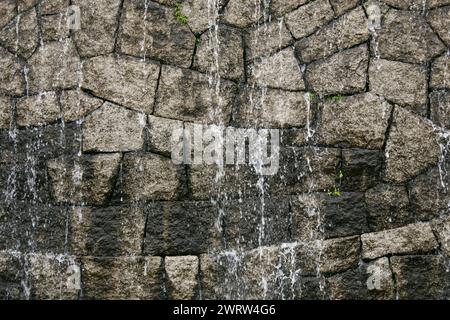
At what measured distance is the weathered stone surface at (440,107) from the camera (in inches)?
154

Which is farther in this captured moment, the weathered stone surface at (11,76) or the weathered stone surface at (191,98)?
the weathered stone surface at (11,76)

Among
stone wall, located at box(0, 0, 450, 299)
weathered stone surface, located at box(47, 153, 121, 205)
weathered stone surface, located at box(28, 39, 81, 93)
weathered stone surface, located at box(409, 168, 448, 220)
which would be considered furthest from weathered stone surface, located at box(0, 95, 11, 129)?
weathered stone surface, located at box(409, 168, 448, 220)

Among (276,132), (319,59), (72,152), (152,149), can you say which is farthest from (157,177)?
(319,59)

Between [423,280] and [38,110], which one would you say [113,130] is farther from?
[423,280]

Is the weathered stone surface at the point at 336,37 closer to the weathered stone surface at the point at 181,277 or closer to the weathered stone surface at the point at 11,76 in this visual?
the weathered stone surface at the point at 181,277

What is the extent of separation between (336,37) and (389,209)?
1.15 metres

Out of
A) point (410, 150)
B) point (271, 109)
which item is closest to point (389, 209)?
point (410, 150)

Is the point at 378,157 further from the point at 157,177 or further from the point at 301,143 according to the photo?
the point at 157,177

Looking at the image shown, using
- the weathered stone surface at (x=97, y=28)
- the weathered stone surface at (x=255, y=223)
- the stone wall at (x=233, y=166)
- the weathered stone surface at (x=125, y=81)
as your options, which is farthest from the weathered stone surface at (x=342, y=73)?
the weathered stone surface at (x=97, y=28)

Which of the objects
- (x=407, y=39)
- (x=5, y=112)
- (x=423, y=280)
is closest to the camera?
(x=423, y=280)

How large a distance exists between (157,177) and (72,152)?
57 cm

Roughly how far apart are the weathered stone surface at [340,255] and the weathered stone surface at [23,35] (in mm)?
2327

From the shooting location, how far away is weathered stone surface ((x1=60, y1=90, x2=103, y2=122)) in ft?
13.1

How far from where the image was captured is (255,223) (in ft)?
13.0
